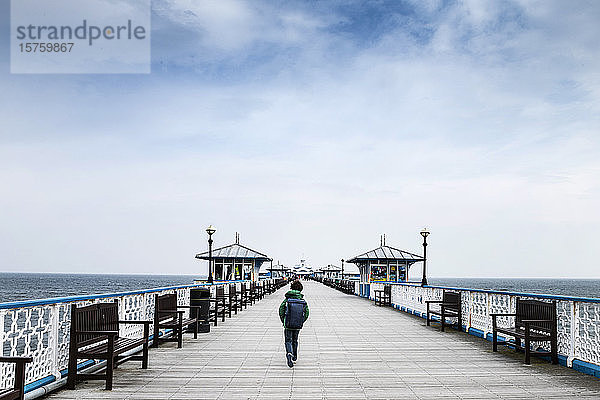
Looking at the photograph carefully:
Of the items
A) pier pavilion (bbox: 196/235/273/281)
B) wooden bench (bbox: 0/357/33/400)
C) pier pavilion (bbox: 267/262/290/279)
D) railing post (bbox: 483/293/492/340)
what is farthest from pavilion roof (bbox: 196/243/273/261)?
pier pavilion (bbox: 267/262/290/279)

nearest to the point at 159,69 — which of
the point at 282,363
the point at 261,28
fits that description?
the point at 261,28

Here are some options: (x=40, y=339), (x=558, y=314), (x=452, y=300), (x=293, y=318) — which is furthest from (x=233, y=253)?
(x=40, y=339)

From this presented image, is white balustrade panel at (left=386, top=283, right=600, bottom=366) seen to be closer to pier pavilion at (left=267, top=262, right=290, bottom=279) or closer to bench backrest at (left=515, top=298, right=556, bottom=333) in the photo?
bench backrest at (left=515, top=298, right=556, bottom=333)

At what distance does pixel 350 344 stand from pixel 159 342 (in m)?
3.41

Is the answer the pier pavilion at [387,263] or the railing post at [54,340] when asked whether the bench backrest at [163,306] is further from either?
the pier pavilion at [387,263]

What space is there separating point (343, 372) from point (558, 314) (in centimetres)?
344

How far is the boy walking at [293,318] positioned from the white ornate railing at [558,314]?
12.1ft

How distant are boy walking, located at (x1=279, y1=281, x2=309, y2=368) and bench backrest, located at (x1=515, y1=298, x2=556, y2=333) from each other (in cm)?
333

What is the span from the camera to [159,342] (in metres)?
10.2

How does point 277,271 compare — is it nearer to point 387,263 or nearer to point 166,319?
point 387,263

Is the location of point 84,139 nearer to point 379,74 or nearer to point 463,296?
point 379,74

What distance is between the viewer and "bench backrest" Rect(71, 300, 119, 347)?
653 cm

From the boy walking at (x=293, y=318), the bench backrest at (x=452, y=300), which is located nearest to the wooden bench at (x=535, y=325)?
the boy walking at (x=293, y=318)

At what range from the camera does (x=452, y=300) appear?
1344 centimetres
